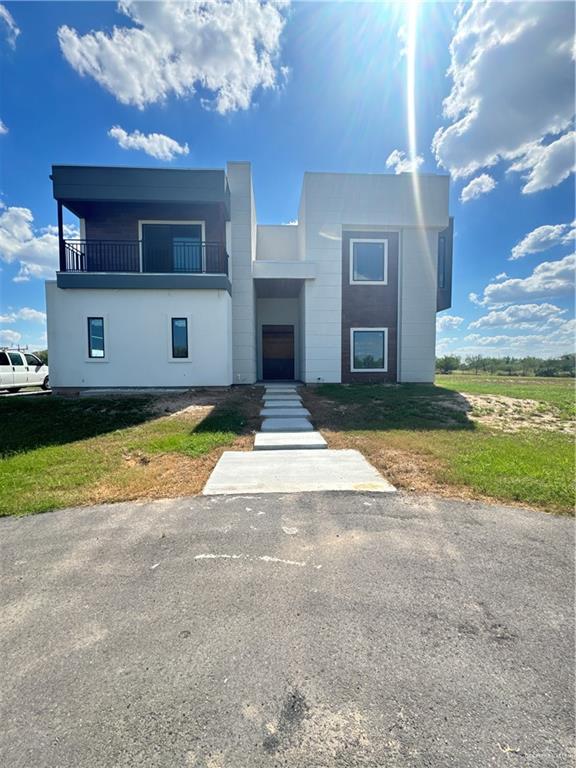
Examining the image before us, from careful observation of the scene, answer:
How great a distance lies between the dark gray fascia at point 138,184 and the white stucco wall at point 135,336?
3.03 m

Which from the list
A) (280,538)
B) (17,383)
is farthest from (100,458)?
(17,383)

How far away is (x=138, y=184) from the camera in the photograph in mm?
11781

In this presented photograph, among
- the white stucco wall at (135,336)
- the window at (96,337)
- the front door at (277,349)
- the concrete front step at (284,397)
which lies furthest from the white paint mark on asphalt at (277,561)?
the front door at (277,349)

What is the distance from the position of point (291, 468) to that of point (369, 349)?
429 inches

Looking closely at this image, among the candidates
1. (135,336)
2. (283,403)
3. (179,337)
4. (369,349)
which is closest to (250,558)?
(283,403)

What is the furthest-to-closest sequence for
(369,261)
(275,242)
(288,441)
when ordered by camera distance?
(275,242) < (369,261) < (288,441)

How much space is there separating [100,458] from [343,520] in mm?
4135

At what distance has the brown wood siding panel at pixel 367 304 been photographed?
582 inches

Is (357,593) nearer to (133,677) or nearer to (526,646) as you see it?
(526,646)

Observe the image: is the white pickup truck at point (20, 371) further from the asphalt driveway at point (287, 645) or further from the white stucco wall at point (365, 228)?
the asphalt driveway at point (287, 645)

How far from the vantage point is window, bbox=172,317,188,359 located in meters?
12.4

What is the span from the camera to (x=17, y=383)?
14773mm

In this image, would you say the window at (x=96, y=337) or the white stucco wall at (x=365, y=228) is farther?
the white stucco wall at (x=365, y=228)

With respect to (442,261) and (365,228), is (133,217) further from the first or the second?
(442,261)
